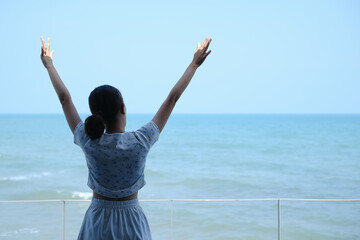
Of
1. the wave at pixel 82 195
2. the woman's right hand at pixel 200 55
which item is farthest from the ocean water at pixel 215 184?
the woman's right hand at pixel 200 55

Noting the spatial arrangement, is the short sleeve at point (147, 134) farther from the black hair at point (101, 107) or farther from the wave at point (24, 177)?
the wave at point (24, 177)

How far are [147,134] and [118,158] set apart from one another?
0.10 metres

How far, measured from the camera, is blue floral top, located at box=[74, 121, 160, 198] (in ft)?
4.01

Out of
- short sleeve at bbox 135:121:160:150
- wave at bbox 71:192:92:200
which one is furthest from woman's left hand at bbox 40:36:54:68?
wave at bbox 71:192:92:200

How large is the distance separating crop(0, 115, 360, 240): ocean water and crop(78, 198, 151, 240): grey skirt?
578cm

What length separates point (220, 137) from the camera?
38875 mm

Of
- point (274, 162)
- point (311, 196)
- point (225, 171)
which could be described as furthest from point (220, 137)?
point (311, 196)

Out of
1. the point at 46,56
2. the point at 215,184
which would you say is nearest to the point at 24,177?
the point at 215,184

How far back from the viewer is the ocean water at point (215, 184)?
8773 millimetres

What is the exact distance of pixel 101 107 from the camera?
4.04ft

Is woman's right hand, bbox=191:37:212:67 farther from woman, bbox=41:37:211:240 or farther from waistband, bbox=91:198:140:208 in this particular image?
waistband, bbox=91:198:140:208

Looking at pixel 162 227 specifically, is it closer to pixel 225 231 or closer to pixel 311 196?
pixel 225 231

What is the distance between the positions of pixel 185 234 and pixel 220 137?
29897mm

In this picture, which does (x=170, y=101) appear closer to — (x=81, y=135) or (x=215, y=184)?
(x=81, y=135)
